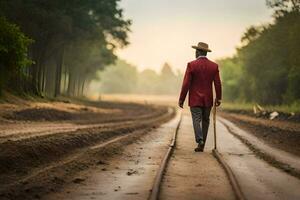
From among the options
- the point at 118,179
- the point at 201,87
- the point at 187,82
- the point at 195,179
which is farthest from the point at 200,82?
the point at 118,179

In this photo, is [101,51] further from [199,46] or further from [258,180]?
[258,180]

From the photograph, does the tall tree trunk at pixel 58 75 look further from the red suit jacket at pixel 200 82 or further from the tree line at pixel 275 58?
the red suit jacket at pixel 200 82

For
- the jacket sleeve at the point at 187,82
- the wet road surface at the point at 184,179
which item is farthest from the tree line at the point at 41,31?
the wet road surface at the point at 184,179

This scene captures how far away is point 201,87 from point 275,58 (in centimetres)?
4877

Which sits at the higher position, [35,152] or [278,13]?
[278,13]

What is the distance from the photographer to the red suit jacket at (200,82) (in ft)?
45.0

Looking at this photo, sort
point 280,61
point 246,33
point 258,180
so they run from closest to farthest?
point 258,180, point 280,61, point 246,33

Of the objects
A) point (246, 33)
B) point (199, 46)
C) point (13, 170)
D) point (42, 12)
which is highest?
point (246, 33)

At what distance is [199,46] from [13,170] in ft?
19.4

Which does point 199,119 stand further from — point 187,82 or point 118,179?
point 118,179

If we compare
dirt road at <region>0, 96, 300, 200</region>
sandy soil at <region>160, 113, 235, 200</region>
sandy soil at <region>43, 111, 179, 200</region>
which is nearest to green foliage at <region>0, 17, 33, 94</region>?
dirt road at <region>0, 96, 300, 200</region>

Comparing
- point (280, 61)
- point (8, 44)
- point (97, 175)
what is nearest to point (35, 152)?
point (97, 175)

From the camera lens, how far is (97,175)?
32.2 feet

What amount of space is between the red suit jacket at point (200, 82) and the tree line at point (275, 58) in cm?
3568
